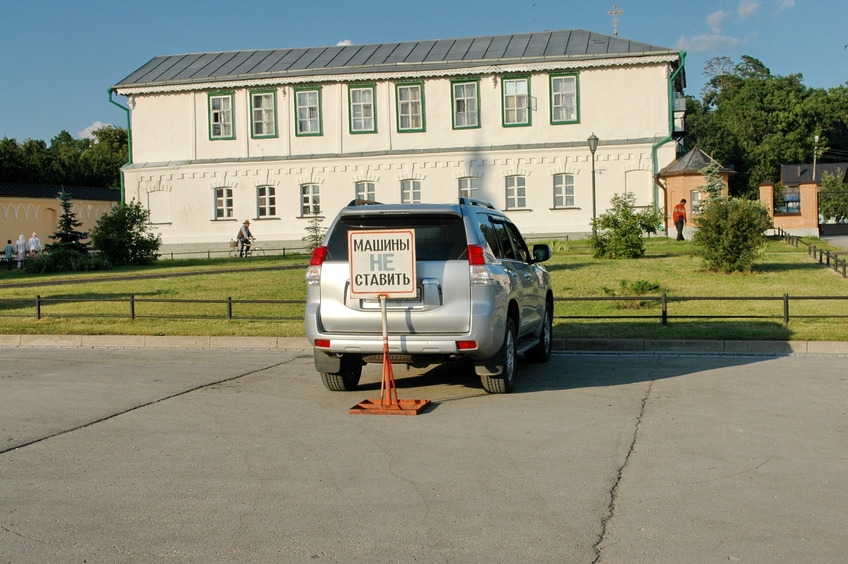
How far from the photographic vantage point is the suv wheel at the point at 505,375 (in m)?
9.88

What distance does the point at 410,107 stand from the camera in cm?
4588

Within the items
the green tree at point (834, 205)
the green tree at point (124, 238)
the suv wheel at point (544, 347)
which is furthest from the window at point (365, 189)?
the green tree at point (834, 205)

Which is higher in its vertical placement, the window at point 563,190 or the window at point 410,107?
the window at point 410,107

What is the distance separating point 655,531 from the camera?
17.6 ft

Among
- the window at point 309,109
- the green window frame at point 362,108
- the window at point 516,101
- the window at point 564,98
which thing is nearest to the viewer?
the window at point 564,98

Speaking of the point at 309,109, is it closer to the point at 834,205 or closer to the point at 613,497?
the point at 613,497

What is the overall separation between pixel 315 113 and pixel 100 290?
25514mm

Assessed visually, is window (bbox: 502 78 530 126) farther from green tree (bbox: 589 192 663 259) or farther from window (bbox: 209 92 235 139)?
green tree (bbox: 589 192 663 259)

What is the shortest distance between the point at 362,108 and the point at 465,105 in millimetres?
5102

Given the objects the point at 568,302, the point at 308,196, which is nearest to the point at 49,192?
the point at 308,196

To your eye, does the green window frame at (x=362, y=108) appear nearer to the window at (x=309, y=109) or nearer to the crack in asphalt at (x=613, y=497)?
the window at (x=309, y=109)

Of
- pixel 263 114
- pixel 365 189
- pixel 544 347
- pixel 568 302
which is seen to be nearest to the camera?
pixel 544 347

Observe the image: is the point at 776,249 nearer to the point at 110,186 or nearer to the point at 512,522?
the point at 512,522

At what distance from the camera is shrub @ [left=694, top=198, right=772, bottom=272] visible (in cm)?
2269
